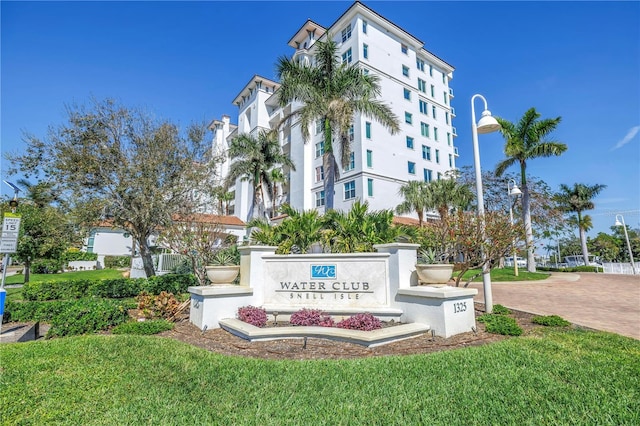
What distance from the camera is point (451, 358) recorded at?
503cm

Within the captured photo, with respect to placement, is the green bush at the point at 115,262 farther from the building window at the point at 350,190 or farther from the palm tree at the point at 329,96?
the palm tree at the point at 329,96

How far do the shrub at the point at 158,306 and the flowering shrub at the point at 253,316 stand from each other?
2411mm

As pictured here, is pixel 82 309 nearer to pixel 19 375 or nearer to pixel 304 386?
pixel 19 375

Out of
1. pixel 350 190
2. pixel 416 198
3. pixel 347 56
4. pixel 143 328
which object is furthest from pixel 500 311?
pixel 347 56

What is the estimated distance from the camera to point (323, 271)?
329 inches

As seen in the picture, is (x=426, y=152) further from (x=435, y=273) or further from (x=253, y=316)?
(x=253, y=316)

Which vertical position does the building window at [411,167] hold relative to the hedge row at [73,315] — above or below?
above

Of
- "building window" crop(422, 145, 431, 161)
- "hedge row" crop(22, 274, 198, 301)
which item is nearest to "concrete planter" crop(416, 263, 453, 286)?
"hedge row" crop(22, 274, 198, 301)

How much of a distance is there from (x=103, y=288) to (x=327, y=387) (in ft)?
47.8

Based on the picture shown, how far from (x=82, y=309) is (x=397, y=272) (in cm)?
780

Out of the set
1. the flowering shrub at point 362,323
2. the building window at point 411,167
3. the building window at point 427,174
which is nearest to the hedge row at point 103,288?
the flowering shrub at point 362,323

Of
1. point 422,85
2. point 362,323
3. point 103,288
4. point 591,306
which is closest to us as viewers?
point 362,323

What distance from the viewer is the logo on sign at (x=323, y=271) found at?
8.30 meters

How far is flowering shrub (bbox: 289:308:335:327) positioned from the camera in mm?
7414
